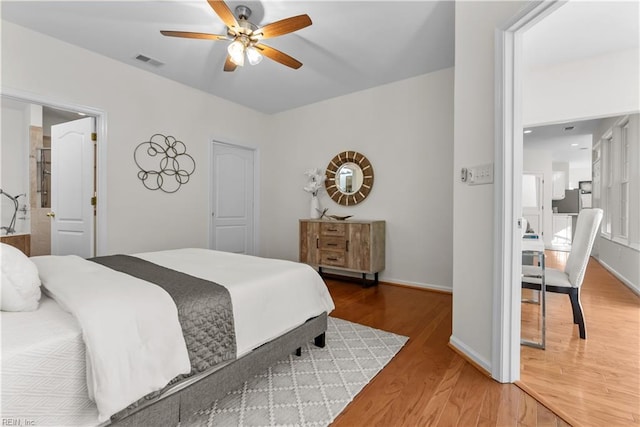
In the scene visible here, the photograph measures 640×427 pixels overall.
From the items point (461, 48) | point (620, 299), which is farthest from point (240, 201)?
point (620, 299)

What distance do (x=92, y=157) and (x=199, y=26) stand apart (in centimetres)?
184

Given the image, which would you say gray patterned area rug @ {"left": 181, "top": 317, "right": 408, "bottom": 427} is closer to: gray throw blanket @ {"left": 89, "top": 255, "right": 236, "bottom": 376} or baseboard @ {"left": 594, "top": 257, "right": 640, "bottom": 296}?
gray throw blanket @ {"left": 89, "top": 255, "right": 236, "bottom": 376}

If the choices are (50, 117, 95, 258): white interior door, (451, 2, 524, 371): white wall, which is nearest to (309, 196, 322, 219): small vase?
(451, 2, 524, 371): white wall

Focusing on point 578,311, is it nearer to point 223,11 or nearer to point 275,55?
point 275,55

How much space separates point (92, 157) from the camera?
10.5 ft

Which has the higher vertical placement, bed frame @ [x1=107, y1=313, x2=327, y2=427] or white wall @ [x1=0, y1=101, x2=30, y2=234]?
white wall @ [x1=0, y1=101, x2=30, y2=234]

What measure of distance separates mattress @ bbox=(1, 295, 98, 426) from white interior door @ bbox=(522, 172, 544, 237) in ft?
26.7

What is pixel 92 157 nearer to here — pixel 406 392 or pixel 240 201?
pixel 240 201

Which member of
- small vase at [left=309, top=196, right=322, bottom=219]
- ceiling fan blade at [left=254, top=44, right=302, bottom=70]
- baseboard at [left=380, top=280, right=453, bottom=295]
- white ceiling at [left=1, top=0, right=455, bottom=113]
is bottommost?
baseboard at [left=380, top=280, right=453, bottom=295]

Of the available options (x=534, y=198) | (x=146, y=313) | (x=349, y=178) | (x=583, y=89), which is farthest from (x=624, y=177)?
(x=146, y=313)

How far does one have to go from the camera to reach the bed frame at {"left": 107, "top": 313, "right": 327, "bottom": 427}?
1.12 metres

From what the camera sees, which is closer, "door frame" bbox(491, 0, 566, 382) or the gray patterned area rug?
the gray patterned area rug

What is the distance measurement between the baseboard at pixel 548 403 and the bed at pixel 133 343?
1286 mm

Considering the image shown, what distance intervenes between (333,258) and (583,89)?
11.7 ft
